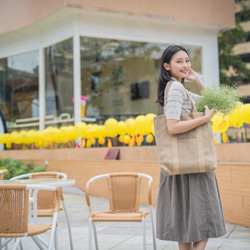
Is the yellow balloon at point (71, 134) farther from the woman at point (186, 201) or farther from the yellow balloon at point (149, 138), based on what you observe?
the woman at point (186, 201)

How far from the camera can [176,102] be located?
2.16 meters

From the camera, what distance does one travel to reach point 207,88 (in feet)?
7.54

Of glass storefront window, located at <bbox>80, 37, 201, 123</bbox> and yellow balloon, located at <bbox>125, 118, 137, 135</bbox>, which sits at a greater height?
glass storefront window, located at <bbox>80, 37, 201, 123</bbox>

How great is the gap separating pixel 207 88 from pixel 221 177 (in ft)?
7.85

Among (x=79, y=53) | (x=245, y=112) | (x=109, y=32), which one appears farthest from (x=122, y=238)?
(x=109, y=32)

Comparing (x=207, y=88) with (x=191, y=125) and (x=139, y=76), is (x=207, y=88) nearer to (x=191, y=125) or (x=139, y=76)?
(x=191, y=125)

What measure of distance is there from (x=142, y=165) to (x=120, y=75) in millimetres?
8058

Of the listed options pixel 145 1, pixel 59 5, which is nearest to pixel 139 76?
pixel 145 1

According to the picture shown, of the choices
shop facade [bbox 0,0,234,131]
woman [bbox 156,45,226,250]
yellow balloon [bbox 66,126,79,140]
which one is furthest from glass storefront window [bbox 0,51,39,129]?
woman [bbox 156,45,226,250]

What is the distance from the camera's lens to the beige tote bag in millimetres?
2094

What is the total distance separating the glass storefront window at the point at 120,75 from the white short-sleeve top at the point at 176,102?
7860 millimetres

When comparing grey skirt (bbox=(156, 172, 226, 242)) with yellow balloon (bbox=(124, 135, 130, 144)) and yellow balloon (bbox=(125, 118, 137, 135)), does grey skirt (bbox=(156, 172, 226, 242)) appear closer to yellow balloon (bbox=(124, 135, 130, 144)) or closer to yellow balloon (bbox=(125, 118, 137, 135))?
yellow balloon (bbox=(125, 118, 137, 135))

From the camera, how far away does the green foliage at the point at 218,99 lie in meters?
2.22

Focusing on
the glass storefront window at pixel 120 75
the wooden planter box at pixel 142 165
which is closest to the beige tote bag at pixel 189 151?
the wooden planter box at pixel 142 165
